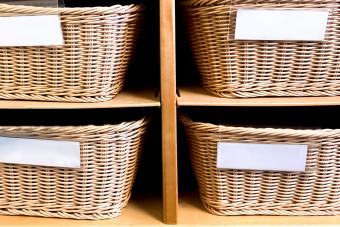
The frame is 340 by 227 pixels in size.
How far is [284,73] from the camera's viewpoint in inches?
28.0

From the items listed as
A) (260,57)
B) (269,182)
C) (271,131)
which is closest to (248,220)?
(269,182)

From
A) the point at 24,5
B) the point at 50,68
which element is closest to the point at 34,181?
the point at 50,68

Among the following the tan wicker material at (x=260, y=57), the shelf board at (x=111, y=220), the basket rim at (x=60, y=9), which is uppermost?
the basket rim at (x=60, y=9)

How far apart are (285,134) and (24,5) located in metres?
0.53

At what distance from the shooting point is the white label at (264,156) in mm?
704

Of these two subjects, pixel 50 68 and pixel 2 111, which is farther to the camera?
pixel 2 111

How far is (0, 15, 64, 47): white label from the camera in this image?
0.67 metres

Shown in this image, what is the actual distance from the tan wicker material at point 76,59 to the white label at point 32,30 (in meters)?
0.01

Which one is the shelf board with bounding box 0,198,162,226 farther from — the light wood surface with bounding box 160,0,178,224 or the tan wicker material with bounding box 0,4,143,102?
the tan wicker material with bounding box 0,4,143,102

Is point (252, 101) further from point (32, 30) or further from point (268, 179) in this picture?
point (32, 30)

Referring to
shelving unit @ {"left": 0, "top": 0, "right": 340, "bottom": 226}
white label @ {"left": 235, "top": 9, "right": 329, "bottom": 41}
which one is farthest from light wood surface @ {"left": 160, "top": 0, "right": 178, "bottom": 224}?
white label @ {"left": 235, "top": 9, "right": 329, "bottom": 41}

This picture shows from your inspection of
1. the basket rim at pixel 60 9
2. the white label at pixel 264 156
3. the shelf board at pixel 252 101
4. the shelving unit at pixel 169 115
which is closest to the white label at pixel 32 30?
the basket rim at pixel 60 9

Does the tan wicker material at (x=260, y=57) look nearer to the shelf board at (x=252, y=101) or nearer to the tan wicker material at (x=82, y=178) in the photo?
the shelf board at (x=252, y=101)

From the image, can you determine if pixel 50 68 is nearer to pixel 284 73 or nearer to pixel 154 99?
pixel 154 99
